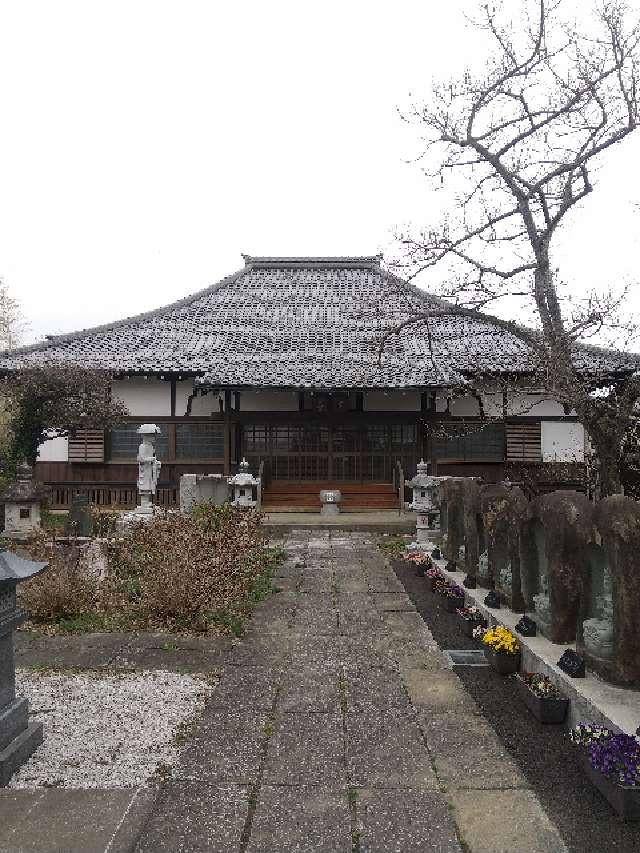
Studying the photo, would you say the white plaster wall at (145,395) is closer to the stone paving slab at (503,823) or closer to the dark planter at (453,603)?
the dark planter at (453,603)

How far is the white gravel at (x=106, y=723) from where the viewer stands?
336 cm

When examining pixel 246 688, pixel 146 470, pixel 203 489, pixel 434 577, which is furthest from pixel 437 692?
pixel 203 489

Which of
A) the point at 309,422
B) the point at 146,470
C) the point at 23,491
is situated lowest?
the point at 23,491

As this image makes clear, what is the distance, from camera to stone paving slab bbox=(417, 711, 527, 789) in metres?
3.31

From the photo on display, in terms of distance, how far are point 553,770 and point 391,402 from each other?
13960 millimetres

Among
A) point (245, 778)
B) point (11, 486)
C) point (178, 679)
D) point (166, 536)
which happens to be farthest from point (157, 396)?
point (245, 778)

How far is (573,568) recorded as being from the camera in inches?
193

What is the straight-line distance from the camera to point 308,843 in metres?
2.75

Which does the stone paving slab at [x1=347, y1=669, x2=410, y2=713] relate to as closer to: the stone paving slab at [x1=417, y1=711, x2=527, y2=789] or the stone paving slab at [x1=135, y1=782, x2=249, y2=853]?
the stone paving slab at [x1=417, y1=711, x2=527, y2=789]

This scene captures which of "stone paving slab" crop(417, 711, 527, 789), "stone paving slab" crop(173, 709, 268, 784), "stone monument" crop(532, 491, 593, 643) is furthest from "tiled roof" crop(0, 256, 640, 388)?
"stone paving slab" crop(173, 709, 268, 784)

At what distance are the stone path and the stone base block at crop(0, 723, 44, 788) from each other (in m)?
0.40

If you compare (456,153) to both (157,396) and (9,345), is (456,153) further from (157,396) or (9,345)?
(9,345)

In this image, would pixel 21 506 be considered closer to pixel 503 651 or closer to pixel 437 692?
pixel 437 692

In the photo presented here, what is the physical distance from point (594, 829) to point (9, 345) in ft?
113
